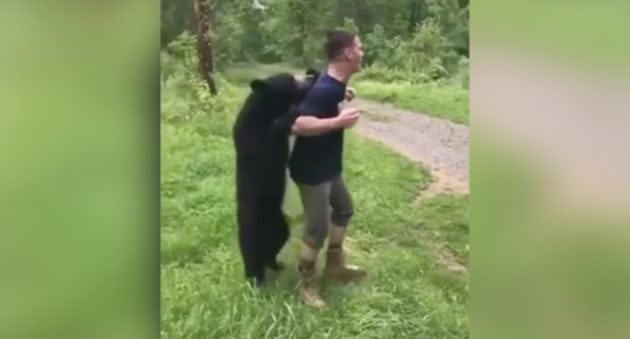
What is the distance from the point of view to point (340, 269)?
1443 mm

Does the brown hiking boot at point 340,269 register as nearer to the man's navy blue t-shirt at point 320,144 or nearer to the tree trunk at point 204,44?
the man's navy blue t-shirt at point 320,144

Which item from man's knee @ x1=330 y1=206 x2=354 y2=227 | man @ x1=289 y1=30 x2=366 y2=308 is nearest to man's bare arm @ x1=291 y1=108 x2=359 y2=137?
man @ x1=289 y1=30 x2=366 y2=308

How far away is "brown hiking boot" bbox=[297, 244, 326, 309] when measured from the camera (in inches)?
57.1

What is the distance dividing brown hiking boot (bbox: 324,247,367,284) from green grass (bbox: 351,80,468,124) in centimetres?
29

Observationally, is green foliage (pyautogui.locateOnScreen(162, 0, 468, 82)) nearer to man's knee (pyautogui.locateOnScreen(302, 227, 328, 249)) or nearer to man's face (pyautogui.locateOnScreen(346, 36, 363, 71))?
man's face (pyautogui.locateOnScreen(346, 36, 363, 71))

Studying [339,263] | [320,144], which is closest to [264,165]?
[320,144]

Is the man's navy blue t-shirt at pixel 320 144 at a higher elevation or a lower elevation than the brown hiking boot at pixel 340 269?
higher

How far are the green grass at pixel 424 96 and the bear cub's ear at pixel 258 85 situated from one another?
0.16 m

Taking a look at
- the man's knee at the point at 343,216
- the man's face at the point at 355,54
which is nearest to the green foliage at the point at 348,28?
the man's face at the point at 355,54

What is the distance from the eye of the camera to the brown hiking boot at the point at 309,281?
145cm
